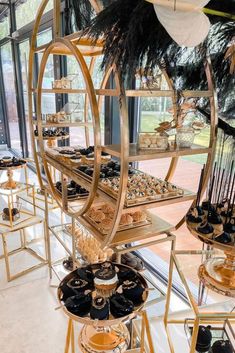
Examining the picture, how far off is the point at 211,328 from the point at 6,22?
6.99m

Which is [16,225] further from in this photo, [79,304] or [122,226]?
[79,304]

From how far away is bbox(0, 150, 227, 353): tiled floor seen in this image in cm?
202

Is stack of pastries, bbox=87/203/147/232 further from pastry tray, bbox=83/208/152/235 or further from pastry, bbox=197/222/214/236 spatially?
pastry, bbox=197/222/214/236

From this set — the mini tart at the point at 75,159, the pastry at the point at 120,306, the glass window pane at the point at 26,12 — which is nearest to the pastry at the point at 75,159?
the mini tart at the point at 75,159

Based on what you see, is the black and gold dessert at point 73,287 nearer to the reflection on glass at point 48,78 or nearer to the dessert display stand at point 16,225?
the dessert display stand at point 16,225

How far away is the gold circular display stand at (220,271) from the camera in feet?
3.24

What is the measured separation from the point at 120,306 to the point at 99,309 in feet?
0.29

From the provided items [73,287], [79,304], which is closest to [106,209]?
Answer: [73,287]

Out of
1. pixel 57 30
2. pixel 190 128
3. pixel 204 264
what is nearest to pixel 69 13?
pixel 57 30

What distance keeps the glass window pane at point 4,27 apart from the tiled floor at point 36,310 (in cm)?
540

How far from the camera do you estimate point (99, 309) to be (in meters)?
1.13

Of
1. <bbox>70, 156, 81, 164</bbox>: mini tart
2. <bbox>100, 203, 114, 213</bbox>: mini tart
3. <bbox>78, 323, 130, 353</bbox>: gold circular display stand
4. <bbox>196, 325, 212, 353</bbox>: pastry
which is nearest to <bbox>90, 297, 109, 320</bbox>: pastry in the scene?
<bbox>78, 323, 130, 353</bbox>: gold circular display stand

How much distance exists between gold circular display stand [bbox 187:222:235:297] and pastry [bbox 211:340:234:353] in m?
0.25

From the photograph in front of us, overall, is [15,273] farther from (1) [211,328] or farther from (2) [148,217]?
(1) [211,328]
